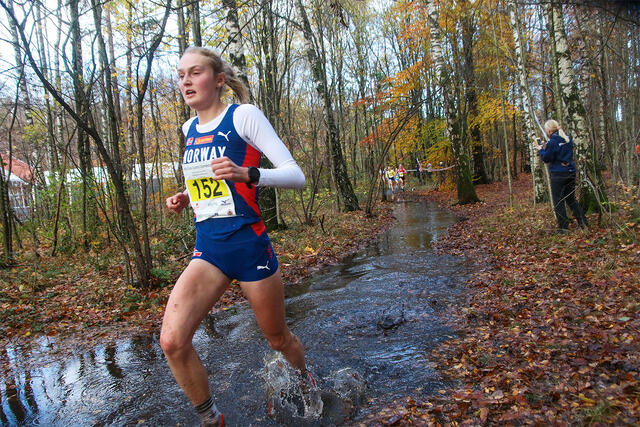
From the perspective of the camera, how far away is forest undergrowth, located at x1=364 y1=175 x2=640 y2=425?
2311 millimetres

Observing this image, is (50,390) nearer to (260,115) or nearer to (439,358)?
(260,115)

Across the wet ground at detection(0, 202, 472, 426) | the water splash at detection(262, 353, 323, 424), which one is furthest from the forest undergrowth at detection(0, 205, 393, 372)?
the water splash at detection(262, 353, 323, 424)

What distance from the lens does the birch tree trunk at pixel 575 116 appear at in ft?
23.9

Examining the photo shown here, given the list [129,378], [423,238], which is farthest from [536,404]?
[423,238]

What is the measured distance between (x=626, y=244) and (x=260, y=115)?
5.93 metres

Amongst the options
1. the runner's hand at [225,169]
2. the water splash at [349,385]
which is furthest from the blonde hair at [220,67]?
the water splash at [349,385]

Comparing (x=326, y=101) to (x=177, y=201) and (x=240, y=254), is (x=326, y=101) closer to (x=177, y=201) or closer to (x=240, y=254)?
(x=177, y=201)

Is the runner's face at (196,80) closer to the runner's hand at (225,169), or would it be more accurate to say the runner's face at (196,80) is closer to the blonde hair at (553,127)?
the runner's hand at (225,169)

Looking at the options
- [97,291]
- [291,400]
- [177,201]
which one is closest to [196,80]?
[177,201]

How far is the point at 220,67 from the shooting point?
2428mm

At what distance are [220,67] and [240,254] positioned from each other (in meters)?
1.20

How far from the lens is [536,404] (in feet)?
7.72

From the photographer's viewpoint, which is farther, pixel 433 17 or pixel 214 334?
pixel 433 17

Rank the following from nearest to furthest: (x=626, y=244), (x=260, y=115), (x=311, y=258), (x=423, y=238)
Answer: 1. (x=260, y=115)
2. (x=626, y=244)
3. (x=311, y=258)
4. (x=423, y=238)
